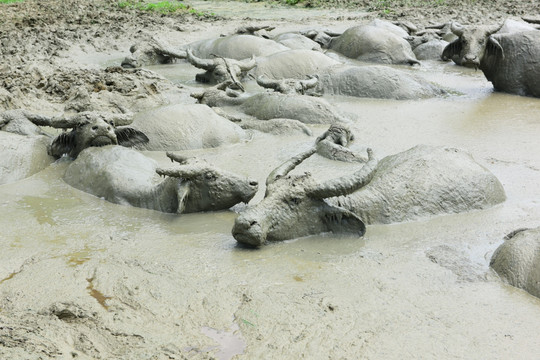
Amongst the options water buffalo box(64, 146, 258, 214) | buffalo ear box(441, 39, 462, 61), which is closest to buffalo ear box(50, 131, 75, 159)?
water buffalo box(64, 146, 258, 214)

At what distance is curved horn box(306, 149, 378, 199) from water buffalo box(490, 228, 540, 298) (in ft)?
3.58

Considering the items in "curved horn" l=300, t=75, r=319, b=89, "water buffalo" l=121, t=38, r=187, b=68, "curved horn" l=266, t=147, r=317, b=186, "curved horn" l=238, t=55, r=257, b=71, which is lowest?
"water buffalo" l=121, t=38, r=187, b=68

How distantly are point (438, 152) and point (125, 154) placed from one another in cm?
306

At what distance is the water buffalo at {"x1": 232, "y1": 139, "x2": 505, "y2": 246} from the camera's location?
4703 millimetres

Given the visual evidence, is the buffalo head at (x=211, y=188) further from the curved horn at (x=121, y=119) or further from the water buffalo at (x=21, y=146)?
the water buffalo at (x=21, y=146)

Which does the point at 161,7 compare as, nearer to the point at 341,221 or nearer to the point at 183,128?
the point at 183,128

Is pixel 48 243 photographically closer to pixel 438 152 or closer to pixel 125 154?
pixel 125 154

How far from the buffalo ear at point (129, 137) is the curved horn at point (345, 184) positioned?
2706mm

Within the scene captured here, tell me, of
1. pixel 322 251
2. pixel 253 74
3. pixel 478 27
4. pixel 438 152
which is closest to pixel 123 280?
pixel 322 251

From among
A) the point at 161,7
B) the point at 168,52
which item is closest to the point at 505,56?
the point at 168,52

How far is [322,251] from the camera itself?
4.65 m

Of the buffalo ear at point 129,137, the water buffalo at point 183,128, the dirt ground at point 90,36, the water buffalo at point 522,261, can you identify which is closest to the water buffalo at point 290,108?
the water buffalo at point 183,128

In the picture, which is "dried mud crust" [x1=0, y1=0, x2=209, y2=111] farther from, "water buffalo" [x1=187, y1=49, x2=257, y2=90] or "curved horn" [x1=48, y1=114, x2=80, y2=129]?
"curved horn" [x1=48, y1=114, x2=80, y2=129]

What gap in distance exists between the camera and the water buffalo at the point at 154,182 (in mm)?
5273
